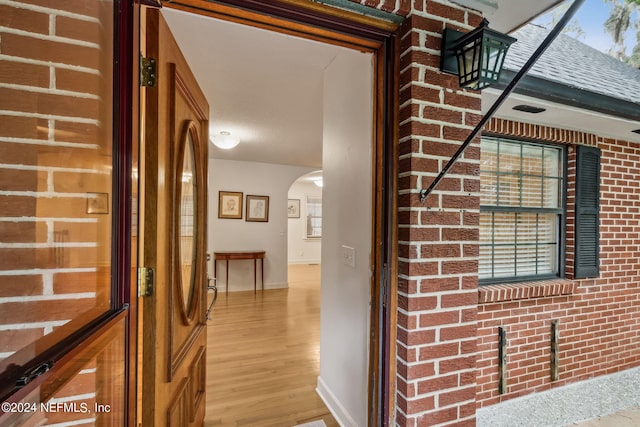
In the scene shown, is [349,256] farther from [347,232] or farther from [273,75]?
[273,75]

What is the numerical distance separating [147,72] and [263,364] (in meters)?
2.54

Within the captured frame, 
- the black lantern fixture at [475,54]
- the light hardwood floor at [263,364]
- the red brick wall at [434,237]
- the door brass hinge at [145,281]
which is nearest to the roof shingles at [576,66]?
the black lantern fixture at [475,54]

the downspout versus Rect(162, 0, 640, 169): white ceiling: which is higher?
Rect(162, 0, 640, 169): white ceiling

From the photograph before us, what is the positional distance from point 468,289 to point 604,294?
2.18 meters

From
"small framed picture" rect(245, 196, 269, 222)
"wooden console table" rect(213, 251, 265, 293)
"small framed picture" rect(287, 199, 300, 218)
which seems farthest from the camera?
"small framed picture" rect(287, 199, 300, 218)

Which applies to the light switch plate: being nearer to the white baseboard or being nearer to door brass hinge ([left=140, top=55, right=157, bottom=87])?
the white baseboard

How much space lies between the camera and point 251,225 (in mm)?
5445

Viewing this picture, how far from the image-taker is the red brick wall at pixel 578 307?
6.49ft

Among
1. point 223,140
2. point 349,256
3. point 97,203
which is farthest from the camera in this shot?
point 223,140

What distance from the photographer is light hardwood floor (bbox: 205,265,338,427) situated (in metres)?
1.98

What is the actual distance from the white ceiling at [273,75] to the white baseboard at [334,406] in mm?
2131

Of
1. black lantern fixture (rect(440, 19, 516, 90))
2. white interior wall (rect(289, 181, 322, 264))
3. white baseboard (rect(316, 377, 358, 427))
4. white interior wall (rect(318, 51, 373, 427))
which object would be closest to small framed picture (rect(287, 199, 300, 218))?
white interior wall (rect(289, 181, 322, 264))

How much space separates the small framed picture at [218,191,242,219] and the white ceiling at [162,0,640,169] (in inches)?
81.1

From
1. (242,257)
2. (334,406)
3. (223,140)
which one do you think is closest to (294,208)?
(242,257)
